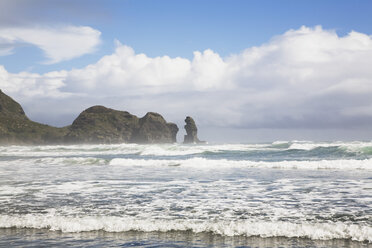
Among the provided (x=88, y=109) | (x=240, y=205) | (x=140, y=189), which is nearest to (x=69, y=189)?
(x=140, y=189)

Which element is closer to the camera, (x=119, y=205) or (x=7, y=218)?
(x=7, y=218)

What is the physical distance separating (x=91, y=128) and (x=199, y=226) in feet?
398

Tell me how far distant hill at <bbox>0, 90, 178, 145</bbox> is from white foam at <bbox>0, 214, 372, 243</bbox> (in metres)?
110

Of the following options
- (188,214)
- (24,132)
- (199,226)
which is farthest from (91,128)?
(199,226)

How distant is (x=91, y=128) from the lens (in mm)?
123875

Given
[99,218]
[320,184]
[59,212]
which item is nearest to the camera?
[99,218]

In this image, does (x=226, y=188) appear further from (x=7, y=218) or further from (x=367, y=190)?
(x=7, y=218)

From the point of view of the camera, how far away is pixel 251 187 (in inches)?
552

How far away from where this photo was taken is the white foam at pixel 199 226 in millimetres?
7279

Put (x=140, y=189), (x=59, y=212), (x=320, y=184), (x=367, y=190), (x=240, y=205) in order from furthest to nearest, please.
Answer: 1. (x=320, y=184)
2. (x=140, y=189)
3. (x=367, y=190)
4. (x=240, y=205)
5. (x=59, y=212)

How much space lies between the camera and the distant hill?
113688 millimetres

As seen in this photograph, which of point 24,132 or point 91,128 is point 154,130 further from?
point 24,132

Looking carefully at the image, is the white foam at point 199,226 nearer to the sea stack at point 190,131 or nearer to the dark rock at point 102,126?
the dark rock at point 102,126

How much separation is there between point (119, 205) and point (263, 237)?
497 centimetres
